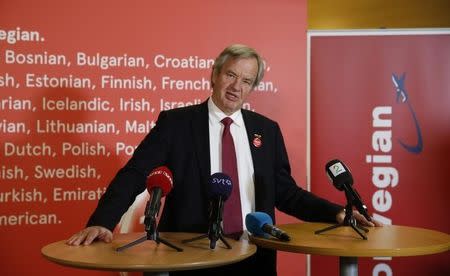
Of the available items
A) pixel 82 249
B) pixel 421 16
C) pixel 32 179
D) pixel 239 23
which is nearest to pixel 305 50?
pixel 239 23

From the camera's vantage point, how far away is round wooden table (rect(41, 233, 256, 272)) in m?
1.72

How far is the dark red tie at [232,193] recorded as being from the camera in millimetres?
2551

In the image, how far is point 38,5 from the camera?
353 centimetres

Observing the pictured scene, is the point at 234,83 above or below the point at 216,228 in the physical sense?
above

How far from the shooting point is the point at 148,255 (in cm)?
188

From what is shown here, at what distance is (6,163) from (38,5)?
38.0 inches

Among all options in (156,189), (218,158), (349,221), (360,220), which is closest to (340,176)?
(349,221)

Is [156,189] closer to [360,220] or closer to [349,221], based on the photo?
[349,221]

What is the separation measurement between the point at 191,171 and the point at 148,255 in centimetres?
76

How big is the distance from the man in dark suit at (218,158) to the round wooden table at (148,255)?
37 cm

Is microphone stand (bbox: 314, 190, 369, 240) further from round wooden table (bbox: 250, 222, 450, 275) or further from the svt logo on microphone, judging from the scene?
the svt logo on microphone

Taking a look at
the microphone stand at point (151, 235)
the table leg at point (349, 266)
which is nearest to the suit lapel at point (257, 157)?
the table leg at point (349, 266)

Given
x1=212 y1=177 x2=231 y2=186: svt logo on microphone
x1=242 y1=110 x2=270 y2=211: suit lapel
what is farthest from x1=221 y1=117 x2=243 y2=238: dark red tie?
x1=212 y1=177 x2=231 y2=186: svt logo on microphone

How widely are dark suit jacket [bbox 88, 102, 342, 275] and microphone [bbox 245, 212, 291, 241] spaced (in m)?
0.27
